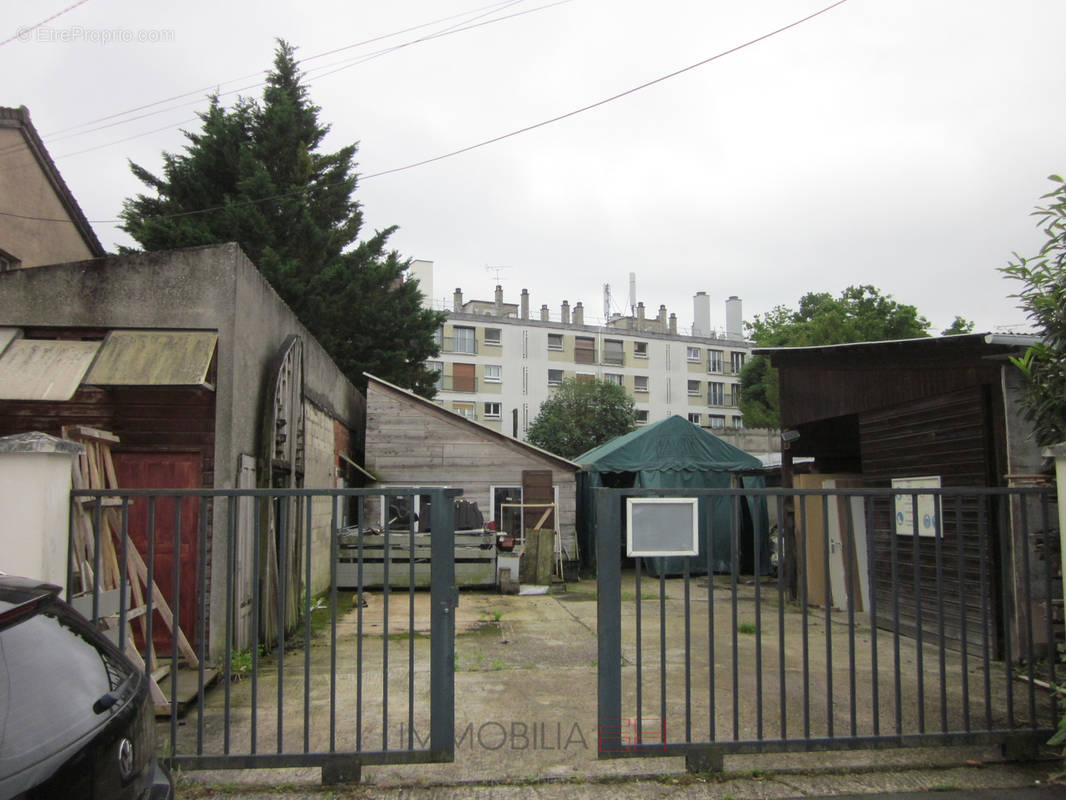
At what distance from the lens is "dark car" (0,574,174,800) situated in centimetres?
222

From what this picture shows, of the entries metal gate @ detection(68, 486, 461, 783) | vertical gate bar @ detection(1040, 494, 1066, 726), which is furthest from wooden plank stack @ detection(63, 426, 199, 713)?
vertical gate bar @ detection(1040, 494, 1066, 726)

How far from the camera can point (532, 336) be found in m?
46.2

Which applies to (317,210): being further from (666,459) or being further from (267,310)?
(267,310)

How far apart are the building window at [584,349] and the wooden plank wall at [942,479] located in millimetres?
36503

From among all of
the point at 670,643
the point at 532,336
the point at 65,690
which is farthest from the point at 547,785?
the point at 532,336

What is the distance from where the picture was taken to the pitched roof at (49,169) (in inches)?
508

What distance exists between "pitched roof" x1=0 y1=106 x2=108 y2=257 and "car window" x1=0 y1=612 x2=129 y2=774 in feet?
42.7

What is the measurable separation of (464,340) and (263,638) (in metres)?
37.6

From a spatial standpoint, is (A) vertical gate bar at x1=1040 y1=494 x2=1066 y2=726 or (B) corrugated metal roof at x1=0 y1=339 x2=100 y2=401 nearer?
(A) vertical gate bar at x1=1040 y1=494 x2=1066 y2=726

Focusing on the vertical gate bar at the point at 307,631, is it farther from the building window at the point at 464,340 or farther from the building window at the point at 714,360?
the building window at the point at 714,360

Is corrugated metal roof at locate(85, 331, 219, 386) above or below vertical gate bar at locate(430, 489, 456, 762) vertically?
above

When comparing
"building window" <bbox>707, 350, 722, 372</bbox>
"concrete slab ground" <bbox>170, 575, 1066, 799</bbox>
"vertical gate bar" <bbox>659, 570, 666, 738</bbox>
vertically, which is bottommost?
"concrete slab ground" <bbox>170, 575, 1066, 799</bbox>

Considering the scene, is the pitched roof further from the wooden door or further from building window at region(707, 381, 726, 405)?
building window at region(707, 381, 726, 405)

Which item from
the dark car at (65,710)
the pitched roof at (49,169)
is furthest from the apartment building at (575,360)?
the dark car at (65,710)
